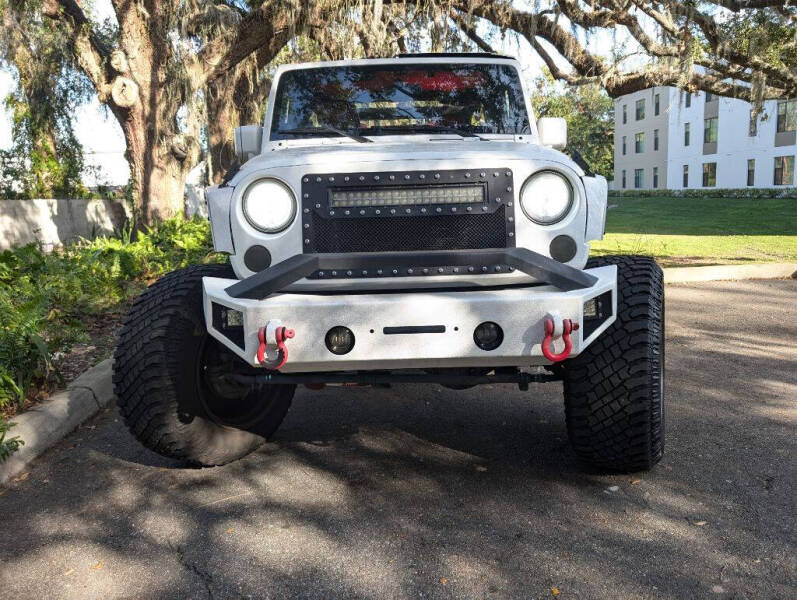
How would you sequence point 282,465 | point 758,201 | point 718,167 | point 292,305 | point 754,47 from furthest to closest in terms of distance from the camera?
point 718,167, point 758,201, point 754,47, point 282,465, point 292,305

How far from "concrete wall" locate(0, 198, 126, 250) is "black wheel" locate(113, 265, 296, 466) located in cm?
830

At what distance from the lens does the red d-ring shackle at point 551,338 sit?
2.91 m

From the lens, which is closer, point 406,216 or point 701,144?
point 406,216

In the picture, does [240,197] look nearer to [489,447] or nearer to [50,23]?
[489,447]

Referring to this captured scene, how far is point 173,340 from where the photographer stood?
3441 mm

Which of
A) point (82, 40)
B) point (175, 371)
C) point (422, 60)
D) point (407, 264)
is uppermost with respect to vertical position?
point (82, 40)

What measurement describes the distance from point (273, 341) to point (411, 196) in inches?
33.4

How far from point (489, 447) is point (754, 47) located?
876 centimetres

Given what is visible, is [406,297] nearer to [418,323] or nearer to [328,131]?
[418,323]

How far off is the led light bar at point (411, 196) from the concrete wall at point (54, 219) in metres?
8.98

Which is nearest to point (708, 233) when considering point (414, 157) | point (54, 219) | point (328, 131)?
point (54, 219)

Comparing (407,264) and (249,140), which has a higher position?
(249,140)

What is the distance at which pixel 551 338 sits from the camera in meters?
2.92

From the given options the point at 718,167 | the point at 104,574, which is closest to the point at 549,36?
the point at 104,574
